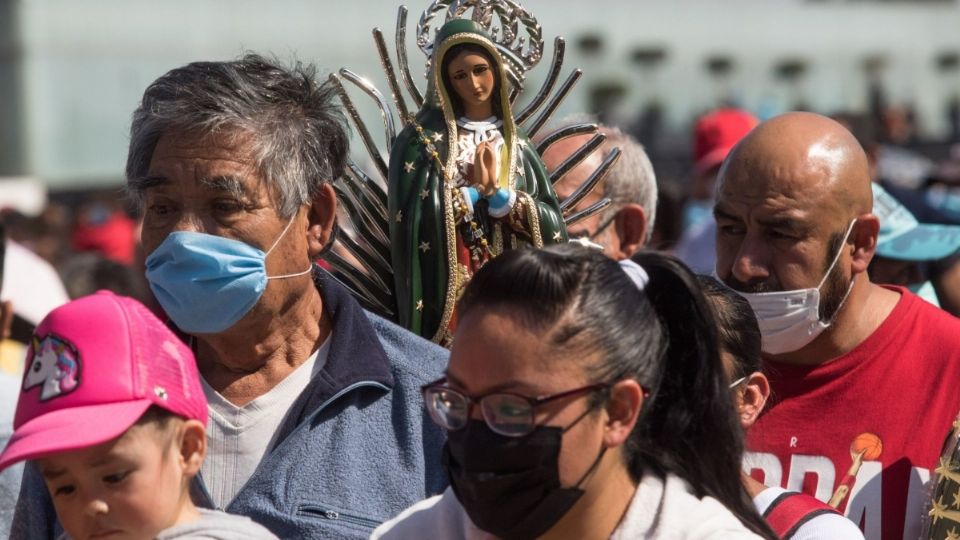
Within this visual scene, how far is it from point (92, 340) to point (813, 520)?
1.45 m

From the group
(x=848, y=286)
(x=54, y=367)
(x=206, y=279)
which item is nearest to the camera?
(x=54, y=367)

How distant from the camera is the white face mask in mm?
4117

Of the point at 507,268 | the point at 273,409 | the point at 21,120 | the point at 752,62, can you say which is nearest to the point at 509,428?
the point at 507,268

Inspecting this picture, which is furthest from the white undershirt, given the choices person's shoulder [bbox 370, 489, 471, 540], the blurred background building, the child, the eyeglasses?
the blurred background building

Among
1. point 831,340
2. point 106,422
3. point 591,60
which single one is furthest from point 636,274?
point 591,60

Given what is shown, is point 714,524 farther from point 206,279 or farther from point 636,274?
point 206,279

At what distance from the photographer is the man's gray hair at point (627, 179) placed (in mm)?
5344

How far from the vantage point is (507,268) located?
9.39 ft

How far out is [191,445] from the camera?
9.95 feet

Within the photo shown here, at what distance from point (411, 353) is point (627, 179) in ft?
6.16

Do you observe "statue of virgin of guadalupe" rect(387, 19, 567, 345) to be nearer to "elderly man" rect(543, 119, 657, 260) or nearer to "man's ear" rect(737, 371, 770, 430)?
"man's ear" rect(737, 371, 770, 430)

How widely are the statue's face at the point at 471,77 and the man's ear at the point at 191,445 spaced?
1296mm

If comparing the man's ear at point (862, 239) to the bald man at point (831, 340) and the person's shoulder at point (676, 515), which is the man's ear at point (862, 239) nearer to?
the bald man at point (831, 340)

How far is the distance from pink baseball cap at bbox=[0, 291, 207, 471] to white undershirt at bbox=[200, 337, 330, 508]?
0.53m
